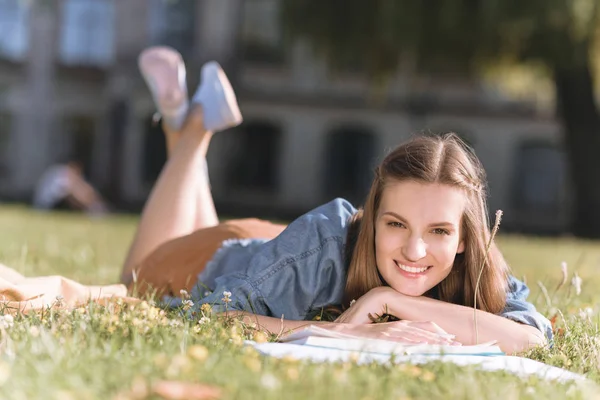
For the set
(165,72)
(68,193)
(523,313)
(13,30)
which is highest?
(13,30)

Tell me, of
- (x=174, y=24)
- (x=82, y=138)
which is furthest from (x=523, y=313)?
(x=82, y=138)

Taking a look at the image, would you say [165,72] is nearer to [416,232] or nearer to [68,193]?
[416,232]

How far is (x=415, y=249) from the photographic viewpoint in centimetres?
288

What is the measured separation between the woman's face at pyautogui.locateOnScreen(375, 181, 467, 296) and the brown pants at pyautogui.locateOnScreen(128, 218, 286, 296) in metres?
1.11

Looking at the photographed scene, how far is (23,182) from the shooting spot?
80.7ft

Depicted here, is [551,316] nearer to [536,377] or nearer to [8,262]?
[536,377]

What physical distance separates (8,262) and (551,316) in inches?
127

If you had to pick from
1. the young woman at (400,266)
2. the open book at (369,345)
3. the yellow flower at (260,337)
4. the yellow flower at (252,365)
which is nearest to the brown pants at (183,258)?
the young woman at (400,266)

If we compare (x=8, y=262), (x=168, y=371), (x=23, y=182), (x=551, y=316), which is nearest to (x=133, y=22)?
(x=23, y=182)

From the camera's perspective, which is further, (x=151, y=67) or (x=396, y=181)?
(x=151, y=67)

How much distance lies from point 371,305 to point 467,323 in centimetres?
34

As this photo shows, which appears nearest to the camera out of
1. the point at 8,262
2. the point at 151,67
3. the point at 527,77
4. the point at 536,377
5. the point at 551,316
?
the point at 536,377

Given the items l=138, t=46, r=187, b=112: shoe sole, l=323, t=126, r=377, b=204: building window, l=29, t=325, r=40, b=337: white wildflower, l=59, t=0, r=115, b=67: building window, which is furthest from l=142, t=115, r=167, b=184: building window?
l=29, t=325, r=40, b=337: white wildflower

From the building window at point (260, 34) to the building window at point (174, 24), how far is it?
147 centimetres
